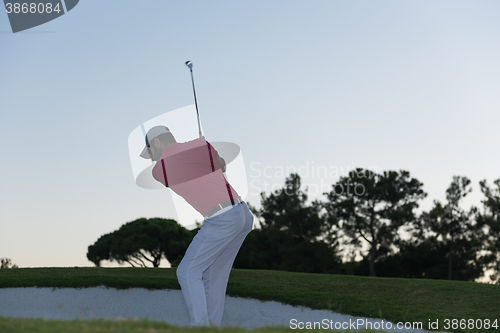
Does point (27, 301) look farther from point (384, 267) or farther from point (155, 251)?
point (384, 267)

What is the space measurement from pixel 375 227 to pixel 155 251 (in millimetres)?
15728

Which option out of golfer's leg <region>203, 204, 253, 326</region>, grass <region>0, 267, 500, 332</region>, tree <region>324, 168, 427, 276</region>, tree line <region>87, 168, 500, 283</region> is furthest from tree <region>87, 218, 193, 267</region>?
golfer's leg <region>203, 204, 253, 326</region>

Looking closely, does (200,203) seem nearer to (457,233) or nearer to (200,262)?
(200,262)

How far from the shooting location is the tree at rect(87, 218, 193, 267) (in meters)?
33.3

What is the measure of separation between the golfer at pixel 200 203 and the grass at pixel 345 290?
6040 mm

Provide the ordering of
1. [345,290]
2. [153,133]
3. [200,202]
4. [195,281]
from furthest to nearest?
1. [345,290]
2. [153,133]
3. [200,202]
4. [195,281]

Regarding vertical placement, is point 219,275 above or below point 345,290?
above

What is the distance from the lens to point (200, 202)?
5398 millimetres

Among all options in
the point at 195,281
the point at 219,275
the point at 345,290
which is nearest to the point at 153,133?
the point at 195,281

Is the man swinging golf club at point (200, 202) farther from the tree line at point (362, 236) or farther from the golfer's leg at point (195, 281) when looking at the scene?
the tree line at point (362, 236)

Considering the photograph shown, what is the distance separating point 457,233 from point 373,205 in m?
5.75

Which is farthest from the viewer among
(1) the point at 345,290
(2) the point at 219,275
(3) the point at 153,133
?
(1) the point at 345,290

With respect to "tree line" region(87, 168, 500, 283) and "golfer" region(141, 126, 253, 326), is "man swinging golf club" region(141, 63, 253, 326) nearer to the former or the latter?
"golfer" region(141, 126, 253, 326)

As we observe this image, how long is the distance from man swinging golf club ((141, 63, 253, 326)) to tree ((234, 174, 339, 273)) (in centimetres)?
2598
